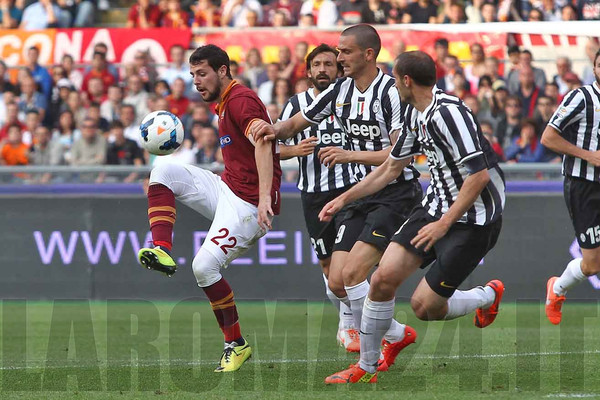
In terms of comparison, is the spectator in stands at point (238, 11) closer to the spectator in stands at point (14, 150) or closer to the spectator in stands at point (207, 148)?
the spectator in stands at point (207, 148)

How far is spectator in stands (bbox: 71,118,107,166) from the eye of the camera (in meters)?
14.2

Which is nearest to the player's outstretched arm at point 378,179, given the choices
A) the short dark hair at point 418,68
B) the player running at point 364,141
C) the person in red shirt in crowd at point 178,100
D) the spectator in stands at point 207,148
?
the player running at point 364,141

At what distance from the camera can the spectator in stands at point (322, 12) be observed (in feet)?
53.3

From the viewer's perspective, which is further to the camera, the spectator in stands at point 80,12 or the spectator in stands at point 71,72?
the spectator in stands at point 80,12

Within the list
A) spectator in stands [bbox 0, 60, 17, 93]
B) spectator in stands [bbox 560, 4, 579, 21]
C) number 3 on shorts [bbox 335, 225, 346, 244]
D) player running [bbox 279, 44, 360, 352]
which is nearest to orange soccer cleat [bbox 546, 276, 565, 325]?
player running [bbox 279, 44, 360, 352]

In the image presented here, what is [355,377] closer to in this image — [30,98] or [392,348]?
[392,348]

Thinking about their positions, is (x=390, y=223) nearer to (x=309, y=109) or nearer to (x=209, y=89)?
(x=309, y=109)

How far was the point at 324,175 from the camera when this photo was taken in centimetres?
884

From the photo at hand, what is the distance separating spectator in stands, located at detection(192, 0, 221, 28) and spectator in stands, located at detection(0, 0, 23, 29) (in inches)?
122

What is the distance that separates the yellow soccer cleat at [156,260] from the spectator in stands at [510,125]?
288 inches

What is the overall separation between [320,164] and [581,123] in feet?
7.22

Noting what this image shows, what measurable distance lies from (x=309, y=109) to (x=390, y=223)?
3.45 ft

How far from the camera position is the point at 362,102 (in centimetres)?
774

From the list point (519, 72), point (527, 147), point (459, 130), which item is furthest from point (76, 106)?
point (459, 130)
